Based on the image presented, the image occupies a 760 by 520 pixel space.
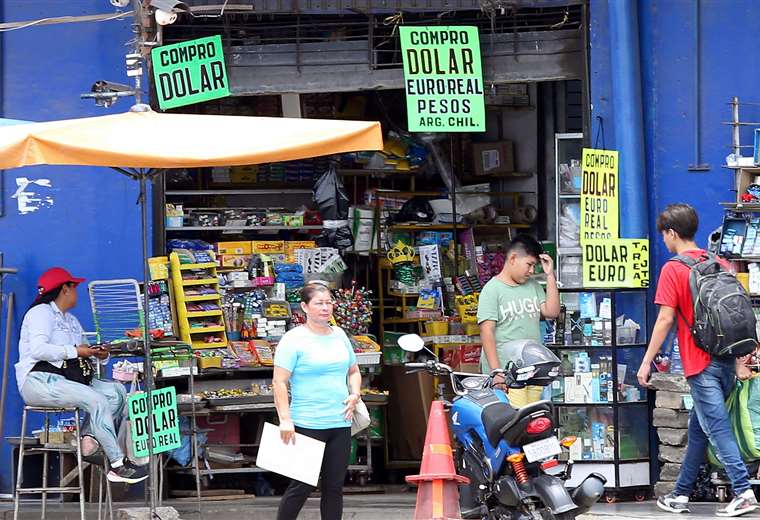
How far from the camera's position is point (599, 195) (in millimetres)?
10328

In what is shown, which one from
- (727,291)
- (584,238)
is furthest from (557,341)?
(727,291)

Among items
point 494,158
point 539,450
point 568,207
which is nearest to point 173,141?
point 539,450

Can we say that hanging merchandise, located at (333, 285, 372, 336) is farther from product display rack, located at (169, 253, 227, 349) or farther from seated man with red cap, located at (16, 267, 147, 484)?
seated man with red cap, located at (16, 267, 147, 484)

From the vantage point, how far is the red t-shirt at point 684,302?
8.93 m

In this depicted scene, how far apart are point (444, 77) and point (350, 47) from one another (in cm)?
77

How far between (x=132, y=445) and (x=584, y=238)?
3.64 meters

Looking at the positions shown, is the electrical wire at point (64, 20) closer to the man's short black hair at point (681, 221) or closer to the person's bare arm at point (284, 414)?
the person's bare arm at point (284, 414)

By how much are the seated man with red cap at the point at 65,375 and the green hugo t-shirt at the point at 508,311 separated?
2.57 m

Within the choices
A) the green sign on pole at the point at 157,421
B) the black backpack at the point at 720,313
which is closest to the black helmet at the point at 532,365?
the black backpack at the point at 720,313

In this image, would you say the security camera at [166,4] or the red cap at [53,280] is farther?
the red cap at [53,280]

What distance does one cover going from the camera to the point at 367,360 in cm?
1113

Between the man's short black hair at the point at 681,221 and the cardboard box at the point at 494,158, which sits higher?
the cardboard box at the point at 494,158

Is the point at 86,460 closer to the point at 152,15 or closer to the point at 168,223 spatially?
the point at 168,223

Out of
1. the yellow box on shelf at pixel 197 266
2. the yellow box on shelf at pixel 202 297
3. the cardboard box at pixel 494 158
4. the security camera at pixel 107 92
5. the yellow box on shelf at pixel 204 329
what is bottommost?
the yellow box on shelf at pixel 204 329
